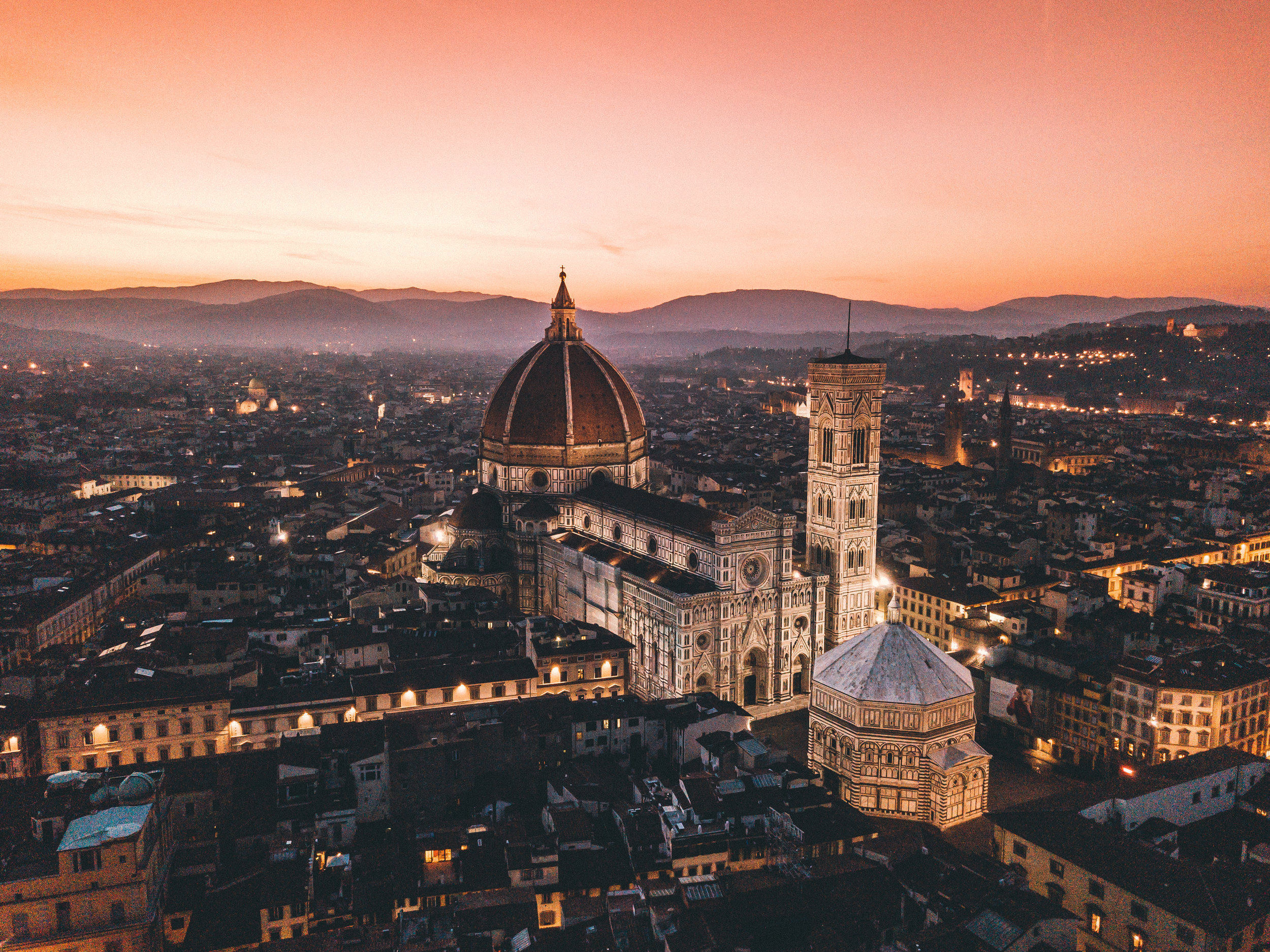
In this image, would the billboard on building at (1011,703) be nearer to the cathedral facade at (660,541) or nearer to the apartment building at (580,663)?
the cathedral facade at (660,541)

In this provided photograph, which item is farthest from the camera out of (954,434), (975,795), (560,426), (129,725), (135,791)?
(954,434)

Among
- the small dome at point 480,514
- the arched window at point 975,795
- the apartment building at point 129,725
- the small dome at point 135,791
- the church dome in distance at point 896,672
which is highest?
the small dome at point 480,514

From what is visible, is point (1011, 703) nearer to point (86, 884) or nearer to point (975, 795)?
point (975, 795)

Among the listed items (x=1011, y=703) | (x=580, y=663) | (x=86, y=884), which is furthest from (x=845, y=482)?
(x=86, y=884)

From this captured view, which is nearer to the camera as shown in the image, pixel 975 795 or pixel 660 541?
pixel 975 795

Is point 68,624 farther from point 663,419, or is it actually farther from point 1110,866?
point 663,419

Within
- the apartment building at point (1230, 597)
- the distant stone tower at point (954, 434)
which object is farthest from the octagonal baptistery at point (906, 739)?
the distant stone tower at point (954, 434)

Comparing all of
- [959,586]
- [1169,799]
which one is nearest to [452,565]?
[959,586]
